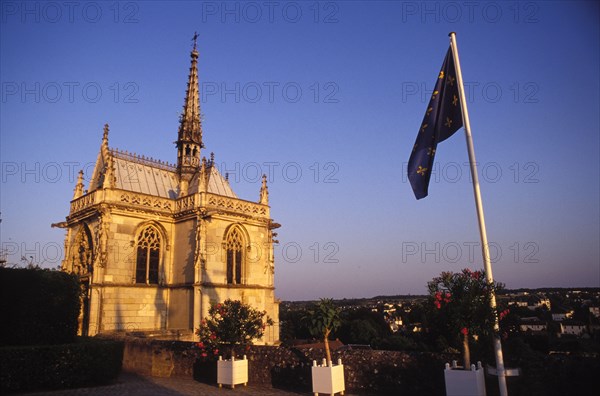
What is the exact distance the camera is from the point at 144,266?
2666cm

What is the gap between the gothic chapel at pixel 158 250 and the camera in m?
25.0

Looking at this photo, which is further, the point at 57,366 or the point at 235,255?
the point at 235,255

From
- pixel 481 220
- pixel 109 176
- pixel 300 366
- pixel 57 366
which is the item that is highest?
pixel 109 176

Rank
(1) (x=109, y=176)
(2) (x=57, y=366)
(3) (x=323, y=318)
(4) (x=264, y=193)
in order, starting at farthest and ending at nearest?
1. (4) (x=264, y=193)
2. (1) (x=109, y=176)
3. (3) (x=323, y=318)
4. (2) (x=57, y=366)

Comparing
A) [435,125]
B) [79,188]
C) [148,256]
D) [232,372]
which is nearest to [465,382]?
[435,125]

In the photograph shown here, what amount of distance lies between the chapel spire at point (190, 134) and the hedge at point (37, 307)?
1892 cm

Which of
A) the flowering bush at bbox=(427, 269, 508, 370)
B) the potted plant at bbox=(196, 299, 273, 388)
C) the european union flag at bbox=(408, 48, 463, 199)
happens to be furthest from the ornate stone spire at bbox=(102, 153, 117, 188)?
the flowering bush at bbox=(427, 269, 508, 370)

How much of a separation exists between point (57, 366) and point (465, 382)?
37.7 ft

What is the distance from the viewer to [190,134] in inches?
1378

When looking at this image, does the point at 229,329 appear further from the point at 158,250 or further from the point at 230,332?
the point at 158,250

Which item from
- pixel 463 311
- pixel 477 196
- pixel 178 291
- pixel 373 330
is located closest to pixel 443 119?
pixel 477 196

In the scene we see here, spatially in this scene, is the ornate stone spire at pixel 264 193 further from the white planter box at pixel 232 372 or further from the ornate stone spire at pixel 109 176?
the white planter box at pixel 232 372

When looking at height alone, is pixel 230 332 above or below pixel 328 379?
above

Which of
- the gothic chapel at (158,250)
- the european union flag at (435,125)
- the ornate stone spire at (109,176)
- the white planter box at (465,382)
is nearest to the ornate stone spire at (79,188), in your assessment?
the gothic chapel at (158,250)
